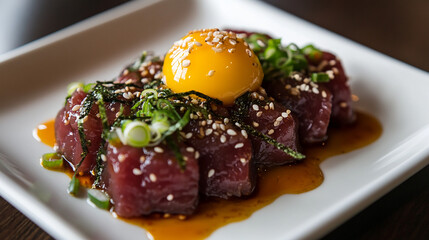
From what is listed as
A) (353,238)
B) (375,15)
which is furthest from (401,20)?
(353,238)

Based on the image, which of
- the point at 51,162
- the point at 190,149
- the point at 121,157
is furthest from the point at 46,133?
the point at 190,149

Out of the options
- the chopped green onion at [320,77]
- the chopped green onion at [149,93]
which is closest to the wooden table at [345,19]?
the chopped green onion at [320,77]

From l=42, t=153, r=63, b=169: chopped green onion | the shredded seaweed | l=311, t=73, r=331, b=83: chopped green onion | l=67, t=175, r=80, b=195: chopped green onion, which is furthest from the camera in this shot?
Result: l=311, t=73, r=331, b=83: chopped green onion

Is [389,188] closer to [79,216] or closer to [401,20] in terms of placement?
[79,216]

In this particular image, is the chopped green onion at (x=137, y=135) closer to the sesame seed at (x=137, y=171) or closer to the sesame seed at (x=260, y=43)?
the sesame seed at (x=137, y=171)

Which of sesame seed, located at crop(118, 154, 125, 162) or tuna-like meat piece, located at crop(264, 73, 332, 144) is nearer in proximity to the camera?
sesame seed, located at crop(118, 154, 125, 162)

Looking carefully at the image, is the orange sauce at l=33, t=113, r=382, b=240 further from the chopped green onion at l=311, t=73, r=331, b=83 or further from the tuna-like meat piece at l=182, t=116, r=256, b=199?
the chopped green onion at l=311, t=73, r=331, b=83

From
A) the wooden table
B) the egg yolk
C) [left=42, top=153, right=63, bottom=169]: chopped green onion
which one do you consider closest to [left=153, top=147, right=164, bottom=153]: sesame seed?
the egg yolk
